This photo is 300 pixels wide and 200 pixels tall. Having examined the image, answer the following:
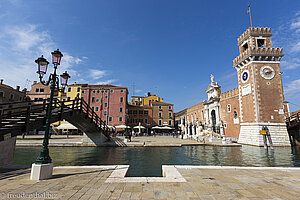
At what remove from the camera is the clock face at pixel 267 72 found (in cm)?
1922

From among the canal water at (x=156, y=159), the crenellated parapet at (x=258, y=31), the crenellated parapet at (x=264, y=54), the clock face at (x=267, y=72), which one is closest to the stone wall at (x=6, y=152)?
the canal water at (x=156, y=159)

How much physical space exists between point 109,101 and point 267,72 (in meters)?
34.8

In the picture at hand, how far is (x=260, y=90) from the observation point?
61.8 feet

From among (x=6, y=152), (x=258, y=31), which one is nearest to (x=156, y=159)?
(x=6, y=152)

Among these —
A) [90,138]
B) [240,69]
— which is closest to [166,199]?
[90,138]

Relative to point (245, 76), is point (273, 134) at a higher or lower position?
lower

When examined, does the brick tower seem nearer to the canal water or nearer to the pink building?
the canal water

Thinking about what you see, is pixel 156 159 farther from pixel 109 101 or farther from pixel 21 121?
pixel 109 101

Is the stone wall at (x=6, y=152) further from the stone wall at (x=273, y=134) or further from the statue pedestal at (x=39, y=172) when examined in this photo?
the stone wall at (x=273, y=134)

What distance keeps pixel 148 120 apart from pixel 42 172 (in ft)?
134

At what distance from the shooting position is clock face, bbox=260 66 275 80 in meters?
19.2

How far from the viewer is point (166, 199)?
3.32 meters

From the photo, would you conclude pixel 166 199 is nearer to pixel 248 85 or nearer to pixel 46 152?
pixel 46 152

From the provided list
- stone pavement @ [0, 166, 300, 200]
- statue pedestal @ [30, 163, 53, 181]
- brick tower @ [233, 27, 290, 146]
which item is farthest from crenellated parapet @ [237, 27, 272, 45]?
statue pedestal @ [30, 163, 53, 181]
